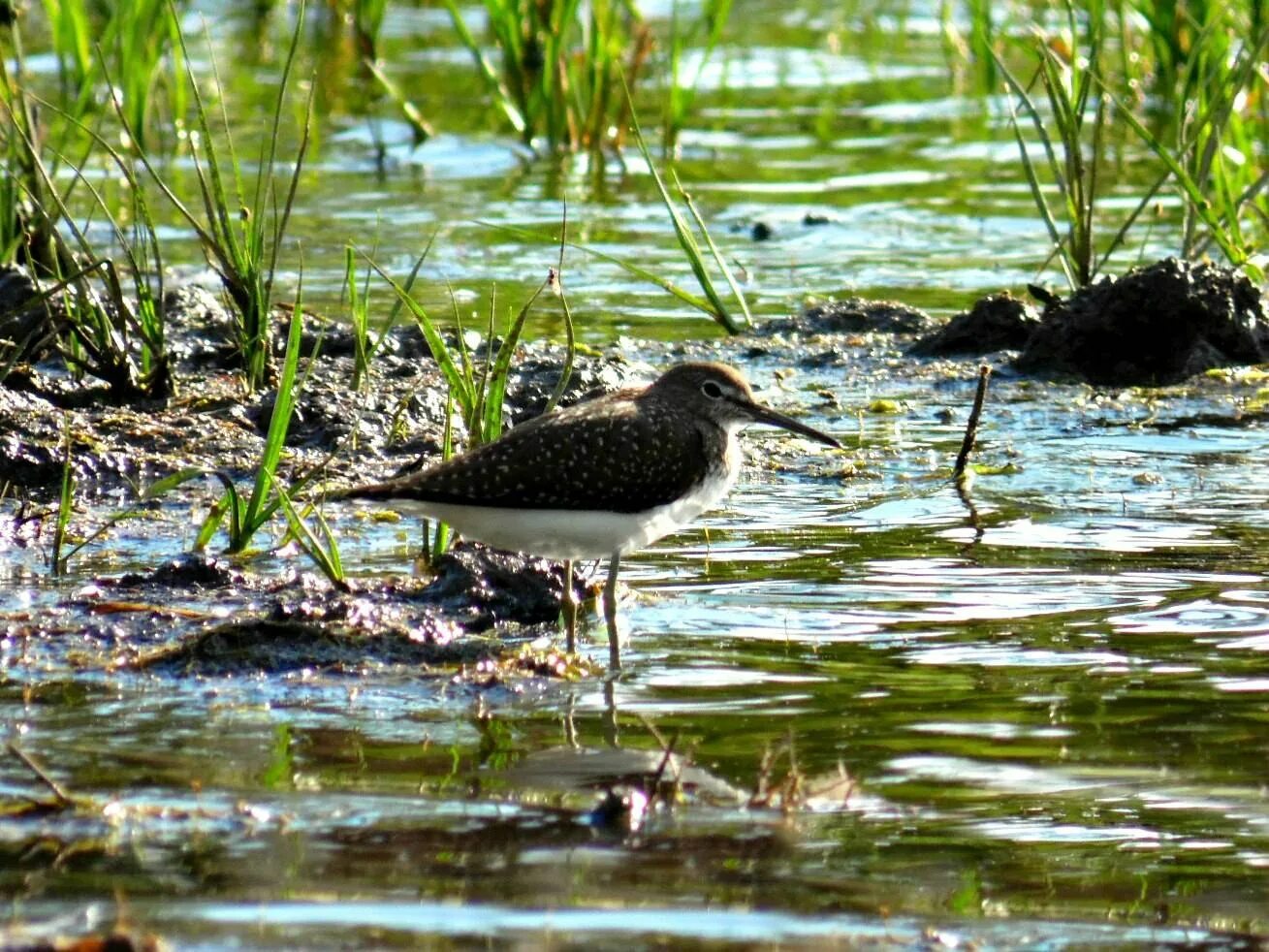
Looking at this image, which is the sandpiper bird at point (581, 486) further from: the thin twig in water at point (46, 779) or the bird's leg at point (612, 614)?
the thin twig in water at point (46, 779)

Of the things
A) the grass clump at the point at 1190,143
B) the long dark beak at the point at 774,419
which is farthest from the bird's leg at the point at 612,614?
the grass clump at the point at 1190,143

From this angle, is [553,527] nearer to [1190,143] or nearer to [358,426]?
[358,426]

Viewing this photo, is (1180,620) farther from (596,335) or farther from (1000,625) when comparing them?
(596,335)

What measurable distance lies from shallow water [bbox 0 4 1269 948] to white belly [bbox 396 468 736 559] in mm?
290

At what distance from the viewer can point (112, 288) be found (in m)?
8.72

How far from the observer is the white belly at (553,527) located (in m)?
6.73

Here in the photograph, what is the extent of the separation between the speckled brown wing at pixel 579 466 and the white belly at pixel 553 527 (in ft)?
0.11

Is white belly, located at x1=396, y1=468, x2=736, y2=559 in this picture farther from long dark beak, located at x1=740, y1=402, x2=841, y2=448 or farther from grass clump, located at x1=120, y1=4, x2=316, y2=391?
grass clump, located at x1=120, y1=4, x2=316, y2=391

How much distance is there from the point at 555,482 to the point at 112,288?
2.84 meters

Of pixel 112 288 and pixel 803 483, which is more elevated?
pixel 112 288

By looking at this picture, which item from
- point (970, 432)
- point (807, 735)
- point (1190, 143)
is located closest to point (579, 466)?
point (807, 735)

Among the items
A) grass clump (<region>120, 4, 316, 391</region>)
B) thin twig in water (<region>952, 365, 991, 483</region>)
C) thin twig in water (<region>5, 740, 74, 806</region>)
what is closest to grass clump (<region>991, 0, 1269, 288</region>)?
thin twig in water (<region>952, 365, 991, 483</region>)

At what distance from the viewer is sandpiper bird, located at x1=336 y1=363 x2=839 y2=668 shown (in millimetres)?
6711

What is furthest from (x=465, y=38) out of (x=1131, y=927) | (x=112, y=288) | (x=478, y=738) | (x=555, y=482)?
(x=1131, y=927)
